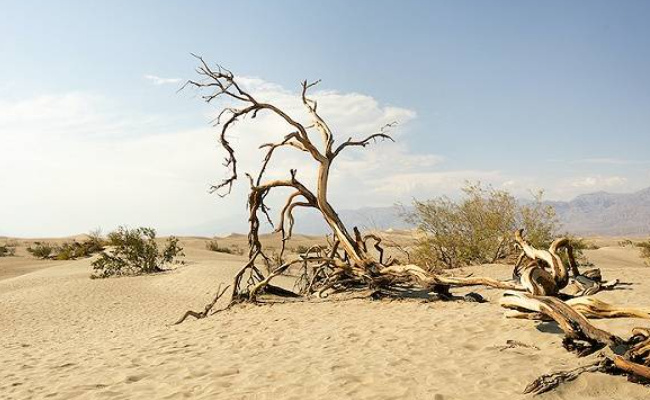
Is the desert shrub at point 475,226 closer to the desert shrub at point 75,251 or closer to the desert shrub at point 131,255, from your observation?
the desert shrub at point 131,255

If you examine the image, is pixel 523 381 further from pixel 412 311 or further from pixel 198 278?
pixel 198 278

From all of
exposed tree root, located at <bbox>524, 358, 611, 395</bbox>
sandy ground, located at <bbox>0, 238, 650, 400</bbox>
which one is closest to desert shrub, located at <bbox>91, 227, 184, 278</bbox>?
sandy ground, located at <bbox>0, 238, 650, 400</bbox>

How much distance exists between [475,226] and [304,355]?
37.4 feet

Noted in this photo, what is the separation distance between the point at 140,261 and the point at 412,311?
16.0 meters

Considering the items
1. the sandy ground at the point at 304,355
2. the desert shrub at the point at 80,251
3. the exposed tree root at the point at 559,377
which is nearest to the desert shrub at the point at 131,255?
the sandy ground at the point at 304,355

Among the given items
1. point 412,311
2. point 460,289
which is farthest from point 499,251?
point 412,311

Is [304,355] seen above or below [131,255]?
below

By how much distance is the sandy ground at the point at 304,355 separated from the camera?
4793 millimetres

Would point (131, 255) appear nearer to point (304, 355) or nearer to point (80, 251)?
point (80, 251)

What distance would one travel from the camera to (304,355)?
6.32 m

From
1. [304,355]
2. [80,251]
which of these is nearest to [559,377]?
[304,355]

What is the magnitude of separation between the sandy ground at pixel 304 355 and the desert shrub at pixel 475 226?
4310 millimetres

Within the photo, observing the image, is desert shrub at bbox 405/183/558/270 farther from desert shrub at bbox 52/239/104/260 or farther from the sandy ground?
desert shrub at bbox 52/239/104/260

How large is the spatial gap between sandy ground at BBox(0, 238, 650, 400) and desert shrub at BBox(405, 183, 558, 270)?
431 cm
